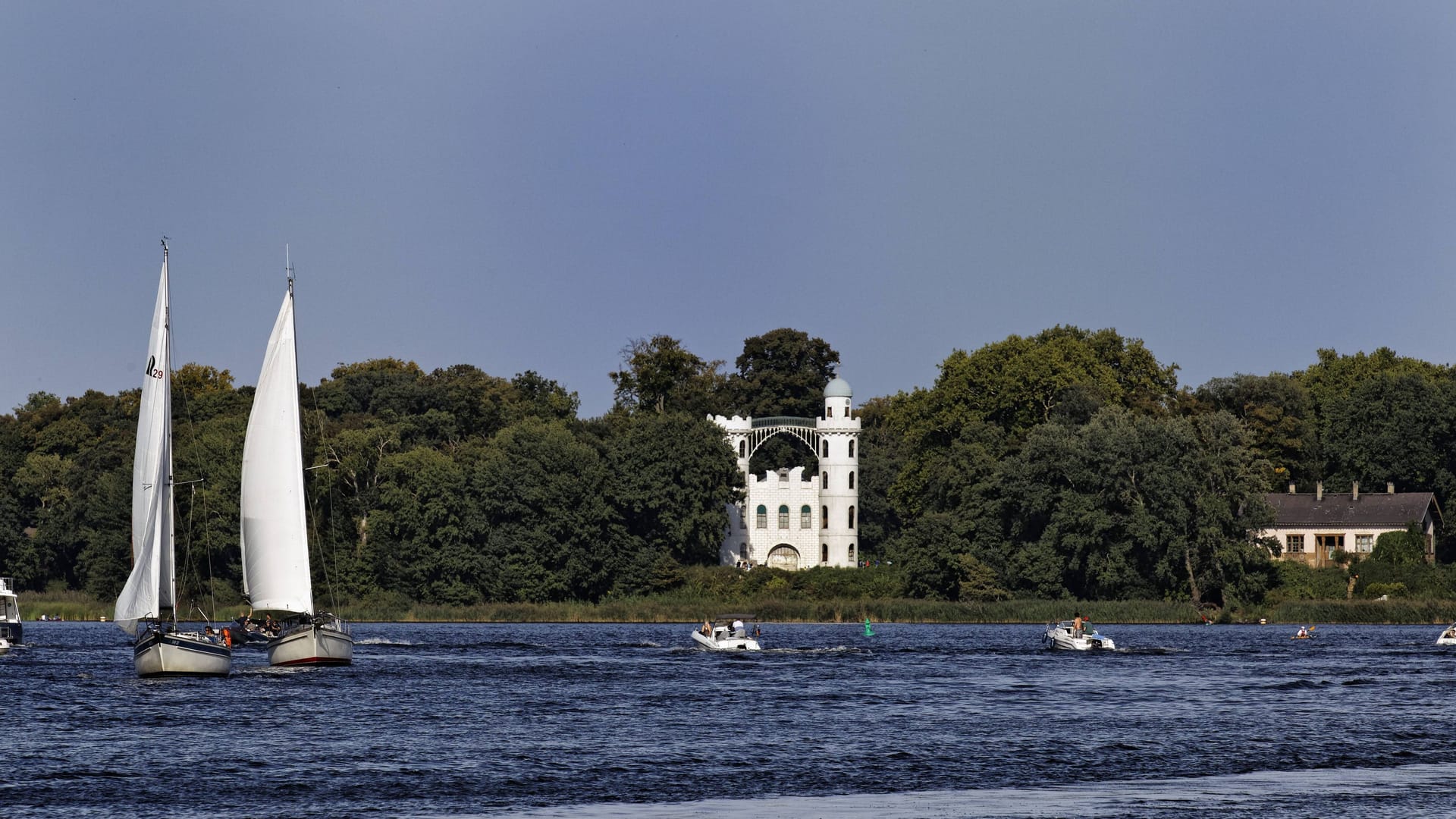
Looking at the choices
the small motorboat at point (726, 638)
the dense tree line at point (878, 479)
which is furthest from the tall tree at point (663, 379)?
the small motorboat at point (726, 638)

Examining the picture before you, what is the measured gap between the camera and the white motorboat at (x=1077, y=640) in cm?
7912

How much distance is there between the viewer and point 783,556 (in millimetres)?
133375

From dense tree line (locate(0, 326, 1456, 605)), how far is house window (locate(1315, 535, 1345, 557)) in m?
5.70

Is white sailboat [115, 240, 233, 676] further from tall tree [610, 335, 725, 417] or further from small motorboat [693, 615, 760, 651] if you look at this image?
tall tree [610, 335, 725, 417]

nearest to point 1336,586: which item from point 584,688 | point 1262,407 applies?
point 1262,407

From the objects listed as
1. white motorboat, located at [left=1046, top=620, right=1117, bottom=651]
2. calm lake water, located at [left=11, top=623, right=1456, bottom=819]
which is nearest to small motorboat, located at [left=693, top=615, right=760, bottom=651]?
calm lake water, located at [left=11, top=623, right=1456, bottom=819]

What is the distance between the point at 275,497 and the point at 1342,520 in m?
79.7

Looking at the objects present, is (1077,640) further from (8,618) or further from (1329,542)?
(1329,542)

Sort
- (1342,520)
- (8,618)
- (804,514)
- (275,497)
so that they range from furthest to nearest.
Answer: (804,514), (1342,520), (8,618), (275,497)

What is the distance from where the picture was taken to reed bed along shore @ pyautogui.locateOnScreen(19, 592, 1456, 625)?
101875 mm

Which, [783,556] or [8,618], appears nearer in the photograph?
[8,618]

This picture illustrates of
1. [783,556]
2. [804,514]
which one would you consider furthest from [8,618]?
[804,514]

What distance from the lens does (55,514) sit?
5261 inches

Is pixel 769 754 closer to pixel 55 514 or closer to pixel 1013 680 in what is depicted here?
pixel 1013 680
